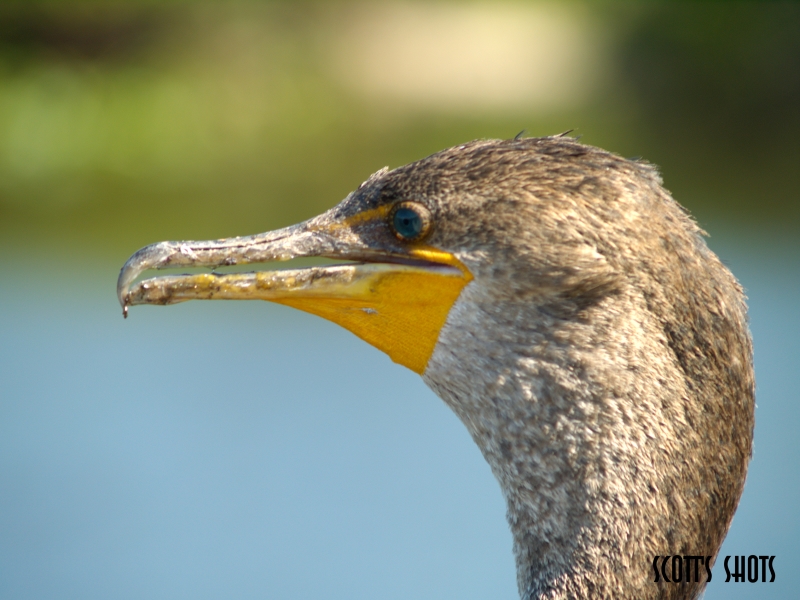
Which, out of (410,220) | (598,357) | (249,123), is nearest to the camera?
(598,357)

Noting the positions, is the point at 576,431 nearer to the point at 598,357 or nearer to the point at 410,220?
the point at 598,357

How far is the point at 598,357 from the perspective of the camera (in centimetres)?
282

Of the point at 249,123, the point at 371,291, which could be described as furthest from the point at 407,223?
the point at 249,123

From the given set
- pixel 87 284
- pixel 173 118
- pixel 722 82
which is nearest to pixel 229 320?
pixel 87 284

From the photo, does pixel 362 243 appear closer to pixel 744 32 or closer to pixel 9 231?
pixel 9 231

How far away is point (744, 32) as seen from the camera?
23.7 metres

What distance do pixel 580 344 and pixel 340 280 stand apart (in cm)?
77

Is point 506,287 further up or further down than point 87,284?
further down

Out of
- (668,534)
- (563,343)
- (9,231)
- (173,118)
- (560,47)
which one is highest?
(560,47)

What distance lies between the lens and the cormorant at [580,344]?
2818 mm

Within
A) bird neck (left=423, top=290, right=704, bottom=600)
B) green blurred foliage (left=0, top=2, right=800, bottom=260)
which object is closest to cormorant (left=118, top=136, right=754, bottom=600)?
bird neck (left=423, top=290, right=704, bottom=600)

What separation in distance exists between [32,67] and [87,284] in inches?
237

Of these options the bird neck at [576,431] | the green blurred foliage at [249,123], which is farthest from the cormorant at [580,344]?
the green blurred foliage at [249,123]

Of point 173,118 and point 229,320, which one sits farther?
point 173,118
